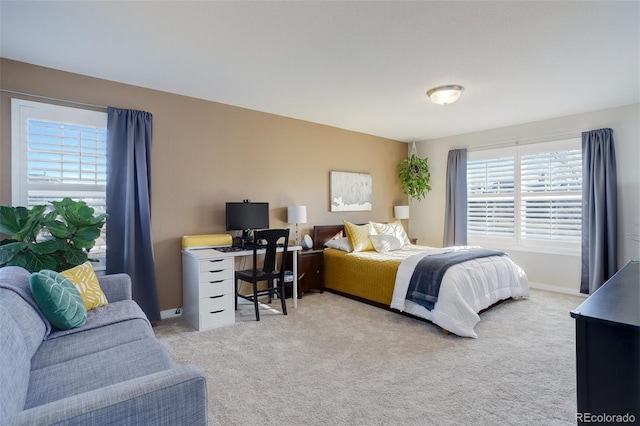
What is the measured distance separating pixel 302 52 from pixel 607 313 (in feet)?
8.47

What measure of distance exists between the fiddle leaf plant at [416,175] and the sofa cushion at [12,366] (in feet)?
18.6

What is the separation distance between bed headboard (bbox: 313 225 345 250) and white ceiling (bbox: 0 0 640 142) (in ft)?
6.11

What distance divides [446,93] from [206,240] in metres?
3.09

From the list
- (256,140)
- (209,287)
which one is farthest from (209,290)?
(256,140)

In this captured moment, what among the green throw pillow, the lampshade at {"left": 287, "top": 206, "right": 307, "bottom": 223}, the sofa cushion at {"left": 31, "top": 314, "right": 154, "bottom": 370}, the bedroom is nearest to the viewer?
the sofa cushion at {"left": 31, "top": 314, "right": 154, "bottom": 370}

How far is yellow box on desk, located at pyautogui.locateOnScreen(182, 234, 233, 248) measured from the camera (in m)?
3.67

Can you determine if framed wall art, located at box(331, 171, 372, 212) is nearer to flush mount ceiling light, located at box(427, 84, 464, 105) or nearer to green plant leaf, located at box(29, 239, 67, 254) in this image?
flush mount ceiling light, located at box(427, 84, 464, 105)

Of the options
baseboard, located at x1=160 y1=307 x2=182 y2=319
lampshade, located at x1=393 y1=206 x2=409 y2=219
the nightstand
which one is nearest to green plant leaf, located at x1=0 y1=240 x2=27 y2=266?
baseboard, located at x1=160 y1=307 x2=182 y2=319

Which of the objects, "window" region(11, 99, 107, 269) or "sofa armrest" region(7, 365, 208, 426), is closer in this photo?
"sofa armrest" region(7, 365, 208, 426)

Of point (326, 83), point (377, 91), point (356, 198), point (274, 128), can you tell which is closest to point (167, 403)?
point (326, 83)

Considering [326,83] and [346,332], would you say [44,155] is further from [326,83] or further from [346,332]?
[346,332]

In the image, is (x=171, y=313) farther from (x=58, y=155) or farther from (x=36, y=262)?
(x=58, y=155)

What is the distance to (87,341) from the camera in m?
1.91

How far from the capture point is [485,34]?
247cm
